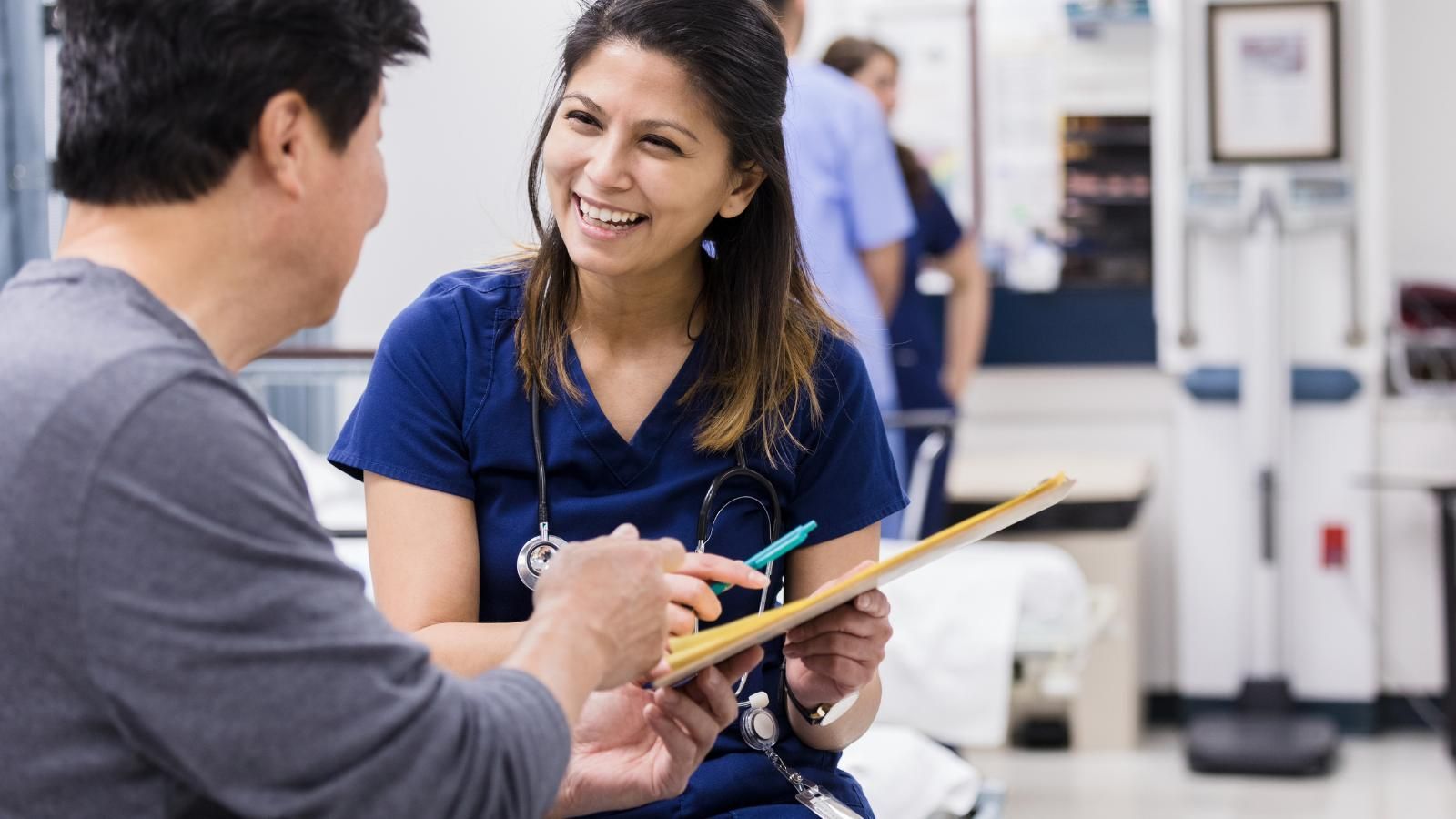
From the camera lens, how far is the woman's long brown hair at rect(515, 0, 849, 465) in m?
1.55

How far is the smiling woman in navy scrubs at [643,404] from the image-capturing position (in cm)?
147

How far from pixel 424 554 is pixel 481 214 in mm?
847

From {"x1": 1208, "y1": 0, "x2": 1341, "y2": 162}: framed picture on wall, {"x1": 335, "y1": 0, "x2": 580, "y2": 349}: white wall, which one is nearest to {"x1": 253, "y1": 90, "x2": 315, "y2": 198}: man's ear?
{"x1": 335, "y1": 0, "x2": 580, "y2": 349}: white wall

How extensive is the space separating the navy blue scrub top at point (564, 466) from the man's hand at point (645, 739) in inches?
2.1

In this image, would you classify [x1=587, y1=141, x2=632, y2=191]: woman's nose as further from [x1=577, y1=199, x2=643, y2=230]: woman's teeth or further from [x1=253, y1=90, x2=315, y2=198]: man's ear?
[x1=253, y1=90, x2=315, y2=198]: man's ear

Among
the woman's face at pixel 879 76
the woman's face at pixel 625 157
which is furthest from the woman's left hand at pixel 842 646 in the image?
the woman's face at pixel 879 76

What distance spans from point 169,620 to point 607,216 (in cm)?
79

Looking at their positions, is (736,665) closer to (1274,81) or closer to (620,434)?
(620,434)

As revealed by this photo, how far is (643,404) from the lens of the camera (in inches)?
62.2

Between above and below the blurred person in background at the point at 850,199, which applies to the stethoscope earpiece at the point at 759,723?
below

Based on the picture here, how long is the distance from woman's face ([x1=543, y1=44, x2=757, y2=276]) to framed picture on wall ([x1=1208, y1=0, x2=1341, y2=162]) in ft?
9.91

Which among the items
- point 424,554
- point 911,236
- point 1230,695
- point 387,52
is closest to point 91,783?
point 387,52

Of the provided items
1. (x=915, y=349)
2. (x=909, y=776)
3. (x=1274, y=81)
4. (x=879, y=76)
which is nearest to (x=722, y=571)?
(x=909, y=776)

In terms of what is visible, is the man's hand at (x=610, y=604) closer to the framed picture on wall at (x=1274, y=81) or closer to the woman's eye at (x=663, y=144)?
the woman's eye at (x=663, y=144)
